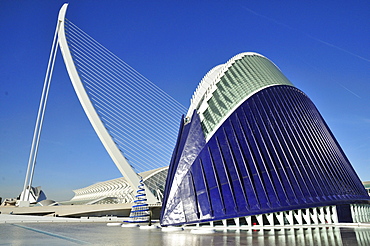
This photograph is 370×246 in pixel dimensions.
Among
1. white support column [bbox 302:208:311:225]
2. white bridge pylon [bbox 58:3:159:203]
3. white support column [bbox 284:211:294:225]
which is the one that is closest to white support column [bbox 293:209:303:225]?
white support column [bbox 284:211:294:225]

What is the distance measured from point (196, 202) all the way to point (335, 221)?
9494 millimetres

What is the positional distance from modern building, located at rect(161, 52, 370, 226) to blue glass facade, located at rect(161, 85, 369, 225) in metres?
0.06

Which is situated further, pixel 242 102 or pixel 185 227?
pixel 242 102

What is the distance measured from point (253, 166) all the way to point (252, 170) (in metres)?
0.31

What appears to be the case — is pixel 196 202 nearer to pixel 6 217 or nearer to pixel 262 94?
pixel 262 94

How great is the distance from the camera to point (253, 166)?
18.7 metres

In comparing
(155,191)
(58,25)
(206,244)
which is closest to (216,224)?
(206,244)

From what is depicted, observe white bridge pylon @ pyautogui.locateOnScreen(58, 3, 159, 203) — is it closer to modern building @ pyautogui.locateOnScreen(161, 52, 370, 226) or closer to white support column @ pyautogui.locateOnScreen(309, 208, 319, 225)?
modern building @ pyautogui.locateOnScreen(161, 52, 370, 226)

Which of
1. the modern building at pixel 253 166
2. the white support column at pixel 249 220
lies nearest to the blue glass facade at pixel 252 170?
the modern building at pixel 253 166

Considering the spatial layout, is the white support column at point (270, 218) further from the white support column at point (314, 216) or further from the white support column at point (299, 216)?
the white support column at point (314, 216)

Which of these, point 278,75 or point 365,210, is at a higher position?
point 278,75

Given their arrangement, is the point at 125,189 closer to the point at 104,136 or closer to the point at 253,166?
the point at 104,136

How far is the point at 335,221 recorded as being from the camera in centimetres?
Result: 1928

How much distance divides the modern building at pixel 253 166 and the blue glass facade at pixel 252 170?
0.06 m
